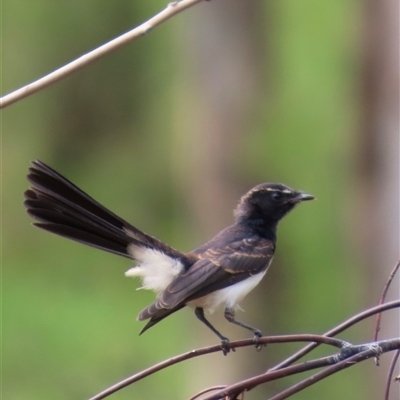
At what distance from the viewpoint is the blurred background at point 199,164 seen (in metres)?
6.12

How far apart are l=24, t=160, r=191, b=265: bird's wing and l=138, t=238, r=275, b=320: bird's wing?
21 cm

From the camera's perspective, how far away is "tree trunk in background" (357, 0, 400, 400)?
6098 millimetres

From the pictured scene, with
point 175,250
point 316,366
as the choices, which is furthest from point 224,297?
point 316,366

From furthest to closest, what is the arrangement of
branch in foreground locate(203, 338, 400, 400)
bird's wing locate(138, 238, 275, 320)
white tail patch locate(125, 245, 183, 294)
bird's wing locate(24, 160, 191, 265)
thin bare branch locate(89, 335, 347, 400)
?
white tail patch locate(125, 245, 183, 294) → bird's wing locate(138, 238, 275, 320) → bird's wing locate(24, 160, 191, 265) → thin bare branch locate(89, 335, 347, 400) → branch in foreground locate(203, 338, 400, 400)

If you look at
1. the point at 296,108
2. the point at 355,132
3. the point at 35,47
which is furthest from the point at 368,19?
the point at 35,47

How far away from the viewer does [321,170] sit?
9.23 meters

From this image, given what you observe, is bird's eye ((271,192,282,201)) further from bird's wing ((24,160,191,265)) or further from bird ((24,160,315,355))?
bird's wing ((24,160,191,265))

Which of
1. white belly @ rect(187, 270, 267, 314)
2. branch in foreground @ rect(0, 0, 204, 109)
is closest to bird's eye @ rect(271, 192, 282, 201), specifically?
white belly @ rect(187, 270, 267, 314)

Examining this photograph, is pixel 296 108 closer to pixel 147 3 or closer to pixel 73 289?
pixel 147 3

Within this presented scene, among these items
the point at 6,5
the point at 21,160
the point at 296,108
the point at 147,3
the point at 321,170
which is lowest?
the point at 321,170

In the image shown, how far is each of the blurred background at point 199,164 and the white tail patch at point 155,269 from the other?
2.98 meters

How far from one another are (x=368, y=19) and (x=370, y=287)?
7.61 feet

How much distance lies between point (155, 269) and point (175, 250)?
12cm

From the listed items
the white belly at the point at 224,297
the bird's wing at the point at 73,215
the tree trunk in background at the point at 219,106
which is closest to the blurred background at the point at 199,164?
the tree trunk in background at the point at 219,106
